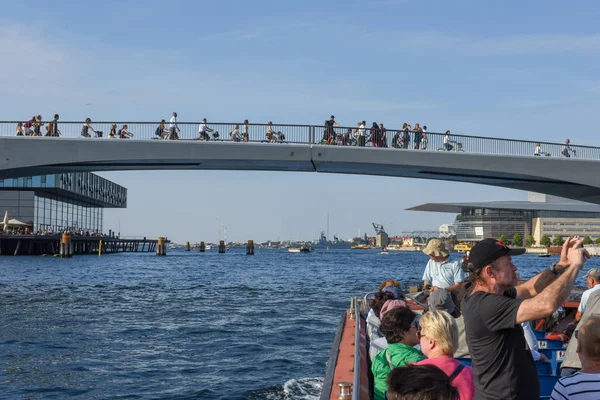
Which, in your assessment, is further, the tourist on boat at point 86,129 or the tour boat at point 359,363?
the tourist on boat at point 86,129

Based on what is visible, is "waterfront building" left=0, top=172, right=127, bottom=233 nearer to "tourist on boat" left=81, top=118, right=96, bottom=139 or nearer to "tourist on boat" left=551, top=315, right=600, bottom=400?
"tourist on boat" left=81, top=118, right=96, bottom=139

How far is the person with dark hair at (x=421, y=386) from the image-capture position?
2711 mm

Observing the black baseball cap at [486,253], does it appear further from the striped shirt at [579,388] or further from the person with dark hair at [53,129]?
the person with dark hair at [53,129]

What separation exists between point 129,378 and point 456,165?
20.1 metres

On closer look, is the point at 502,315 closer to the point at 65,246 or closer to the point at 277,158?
the point at 277,158

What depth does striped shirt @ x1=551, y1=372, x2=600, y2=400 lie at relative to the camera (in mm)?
3695

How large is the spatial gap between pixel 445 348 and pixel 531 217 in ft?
574

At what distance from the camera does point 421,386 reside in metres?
2.72

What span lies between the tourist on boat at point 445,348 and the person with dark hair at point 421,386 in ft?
4.26

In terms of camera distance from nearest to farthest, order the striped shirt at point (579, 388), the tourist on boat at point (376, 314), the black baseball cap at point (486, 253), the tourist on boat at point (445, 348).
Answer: the striped shirt at point (579, 388), the tourist on boat at point (445, 348), the black baseball cap at point (486, 253), the tourist on boat at point (376, 314)

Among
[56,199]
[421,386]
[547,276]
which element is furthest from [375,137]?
[56,199]

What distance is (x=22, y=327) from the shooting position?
19.0m

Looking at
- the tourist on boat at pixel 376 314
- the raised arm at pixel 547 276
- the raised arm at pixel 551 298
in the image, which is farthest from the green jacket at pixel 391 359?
the tourist on boat at pixel 376 314

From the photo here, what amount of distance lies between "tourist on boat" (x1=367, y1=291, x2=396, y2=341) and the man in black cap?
11.9ft
